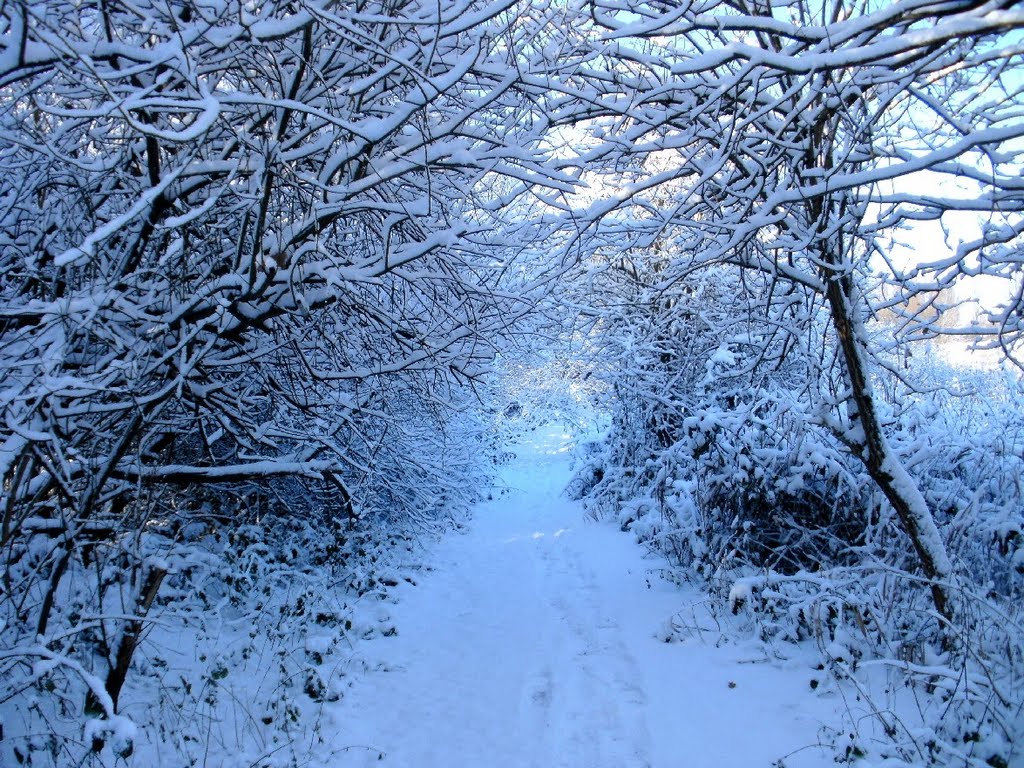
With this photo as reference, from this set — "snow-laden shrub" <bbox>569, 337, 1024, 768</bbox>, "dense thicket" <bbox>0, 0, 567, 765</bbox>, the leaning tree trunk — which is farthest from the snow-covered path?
"dense thicket" <bbox>0, 0, 567, 765</bbox>

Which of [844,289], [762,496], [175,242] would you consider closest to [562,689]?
[762,496]

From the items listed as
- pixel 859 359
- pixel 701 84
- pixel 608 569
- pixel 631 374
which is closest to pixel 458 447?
Answer: pixel 631 374

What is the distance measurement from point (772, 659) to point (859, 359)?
92.1 inches

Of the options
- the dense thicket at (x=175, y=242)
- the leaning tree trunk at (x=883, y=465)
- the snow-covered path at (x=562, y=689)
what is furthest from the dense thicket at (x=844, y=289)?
the dense thicket at (x=175, y=242)

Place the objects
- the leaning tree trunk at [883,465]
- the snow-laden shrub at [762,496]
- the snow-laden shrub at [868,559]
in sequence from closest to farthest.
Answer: the snow-laden shrub at [868,559], the leaning tree trunk at [883,465], the snow-laden shrub at [762,496]

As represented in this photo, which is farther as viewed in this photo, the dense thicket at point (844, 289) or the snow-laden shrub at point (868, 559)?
the snow-laden shrub at point (868, 559)

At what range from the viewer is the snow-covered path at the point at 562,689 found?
12.5ft

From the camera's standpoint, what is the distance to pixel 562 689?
4.65 m

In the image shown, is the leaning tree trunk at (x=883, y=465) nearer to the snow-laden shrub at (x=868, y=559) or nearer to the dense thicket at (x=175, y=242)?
the snow-laden shrub at (x=868, y=559)

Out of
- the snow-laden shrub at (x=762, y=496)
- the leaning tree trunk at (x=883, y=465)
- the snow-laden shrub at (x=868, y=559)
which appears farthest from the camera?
the snow-laden shrub at (x=762, y=496)

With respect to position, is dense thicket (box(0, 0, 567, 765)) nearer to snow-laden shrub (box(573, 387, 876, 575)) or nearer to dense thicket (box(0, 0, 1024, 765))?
dense thicket (box(0, 0, 1024, 765))

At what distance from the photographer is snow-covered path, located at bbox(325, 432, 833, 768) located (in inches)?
150

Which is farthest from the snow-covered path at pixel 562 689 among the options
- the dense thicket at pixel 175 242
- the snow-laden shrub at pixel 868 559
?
the dense thicket at pixel 175 242

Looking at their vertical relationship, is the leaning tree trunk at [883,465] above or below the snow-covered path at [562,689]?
above
